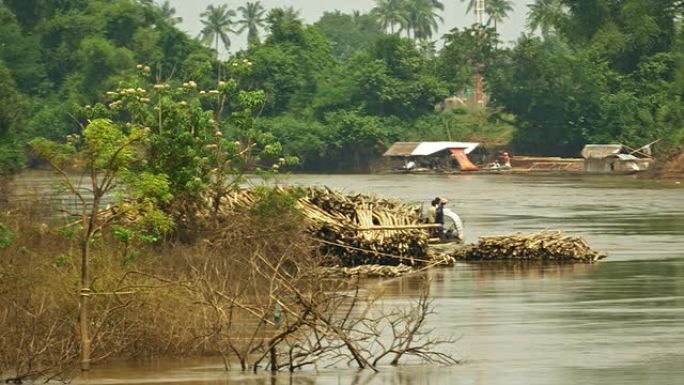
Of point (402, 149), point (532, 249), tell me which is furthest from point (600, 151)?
point (532, 249)

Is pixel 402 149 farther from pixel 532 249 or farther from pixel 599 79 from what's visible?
pixel 532 249

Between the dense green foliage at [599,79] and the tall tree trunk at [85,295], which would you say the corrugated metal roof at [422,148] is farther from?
the tall tree trunk at [85,295]

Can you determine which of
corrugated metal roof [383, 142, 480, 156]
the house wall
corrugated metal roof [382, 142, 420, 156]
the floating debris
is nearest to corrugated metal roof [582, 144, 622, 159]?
the house wall

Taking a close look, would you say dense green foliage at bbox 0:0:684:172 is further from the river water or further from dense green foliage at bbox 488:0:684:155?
the river water

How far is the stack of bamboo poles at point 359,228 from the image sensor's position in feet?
98.9

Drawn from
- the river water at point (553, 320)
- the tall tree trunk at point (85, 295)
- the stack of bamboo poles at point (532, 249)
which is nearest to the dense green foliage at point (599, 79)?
the river water at point (553, 320)

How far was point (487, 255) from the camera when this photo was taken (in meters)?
33.1

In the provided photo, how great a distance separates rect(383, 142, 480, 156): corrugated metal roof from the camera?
102 m

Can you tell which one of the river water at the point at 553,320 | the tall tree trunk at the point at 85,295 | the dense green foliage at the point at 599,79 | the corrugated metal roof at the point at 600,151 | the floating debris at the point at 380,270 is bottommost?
the river water at the point at 553,320

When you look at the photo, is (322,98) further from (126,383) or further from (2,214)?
(126,383)

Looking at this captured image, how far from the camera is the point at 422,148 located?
10175cm

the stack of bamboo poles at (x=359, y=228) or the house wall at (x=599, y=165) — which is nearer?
the stack of bamboo poles at (x=359, y=228)

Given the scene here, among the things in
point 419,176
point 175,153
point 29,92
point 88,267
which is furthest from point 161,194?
point 29,92

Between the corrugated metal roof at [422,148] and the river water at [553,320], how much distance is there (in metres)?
53.4
